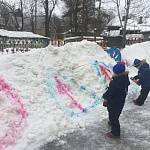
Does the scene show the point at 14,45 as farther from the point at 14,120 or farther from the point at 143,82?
the point at 14,120

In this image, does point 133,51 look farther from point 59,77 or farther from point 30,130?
point 30,130

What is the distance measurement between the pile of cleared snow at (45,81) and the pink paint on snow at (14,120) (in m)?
0.10

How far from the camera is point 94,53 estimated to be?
1195 centimetres

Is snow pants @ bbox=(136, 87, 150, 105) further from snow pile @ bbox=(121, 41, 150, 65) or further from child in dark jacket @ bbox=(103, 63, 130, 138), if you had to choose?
snow pile @ bbox=(121, 41, 150, 65)

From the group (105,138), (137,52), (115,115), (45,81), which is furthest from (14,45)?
(105,138)

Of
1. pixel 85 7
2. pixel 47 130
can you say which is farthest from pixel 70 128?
pixel 85 7

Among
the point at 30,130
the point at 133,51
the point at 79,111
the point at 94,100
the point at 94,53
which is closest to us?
the point at 30,130

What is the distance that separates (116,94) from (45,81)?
2369 millimetres

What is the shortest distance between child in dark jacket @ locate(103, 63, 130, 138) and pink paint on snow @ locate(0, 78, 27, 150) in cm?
170

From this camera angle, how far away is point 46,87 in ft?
Answer: 29.3

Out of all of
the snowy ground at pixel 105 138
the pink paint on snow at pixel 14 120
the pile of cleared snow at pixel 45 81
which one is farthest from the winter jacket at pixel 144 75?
the pink paint on snow at pixel 14 120

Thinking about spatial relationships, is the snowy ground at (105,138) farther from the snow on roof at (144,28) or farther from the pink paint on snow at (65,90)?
the snow on roof at (144,28)

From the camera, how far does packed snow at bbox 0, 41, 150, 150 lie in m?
7.18

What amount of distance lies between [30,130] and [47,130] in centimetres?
34
